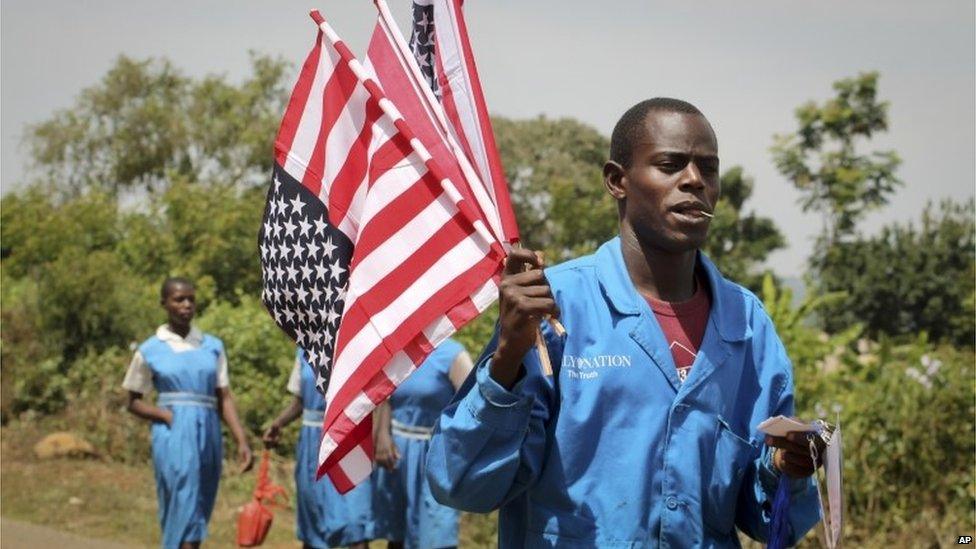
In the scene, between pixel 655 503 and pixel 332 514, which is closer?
pixel 655 503

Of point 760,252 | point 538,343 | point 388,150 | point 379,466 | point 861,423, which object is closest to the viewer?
point 538,343

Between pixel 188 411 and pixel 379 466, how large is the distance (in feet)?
4.55

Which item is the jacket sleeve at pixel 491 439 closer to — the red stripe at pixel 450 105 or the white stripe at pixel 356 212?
the red stripe at pixel 450 105

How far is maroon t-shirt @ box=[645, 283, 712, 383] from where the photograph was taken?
3914 millimetres

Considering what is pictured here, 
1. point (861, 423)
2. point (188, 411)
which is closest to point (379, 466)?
point (188, 411)

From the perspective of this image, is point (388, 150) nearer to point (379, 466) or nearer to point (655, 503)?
point (655, 503)

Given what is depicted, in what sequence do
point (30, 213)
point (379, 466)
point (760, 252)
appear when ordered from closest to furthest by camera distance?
point (379, 466), point (30, 213), point (760, 252)

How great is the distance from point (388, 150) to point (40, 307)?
15265 millimetres

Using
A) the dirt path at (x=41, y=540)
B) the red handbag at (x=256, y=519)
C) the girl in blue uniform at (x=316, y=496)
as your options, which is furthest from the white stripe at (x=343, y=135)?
the dirt path at (x=41, y=540)

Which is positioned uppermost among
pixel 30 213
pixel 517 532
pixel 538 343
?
pixel 30 213

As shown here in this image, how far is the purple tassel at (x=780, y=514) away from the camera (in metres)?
3.82

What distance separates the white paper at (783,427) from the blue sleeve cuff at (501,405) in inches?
21.9

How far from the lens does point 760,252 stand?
38.8 metres

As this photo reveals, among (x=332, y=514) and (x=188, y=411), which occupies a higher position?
(x=188, y=411)
